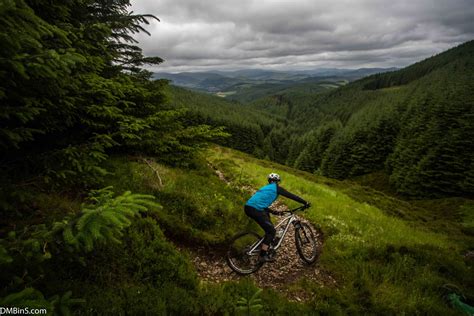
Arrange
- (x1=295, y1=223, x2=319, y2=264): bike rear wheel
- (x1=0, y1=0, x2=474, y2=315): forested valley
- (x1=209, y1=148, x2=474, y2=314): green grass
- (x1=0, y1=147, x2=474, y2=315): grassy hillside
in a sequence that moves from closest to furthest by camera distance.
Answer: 1. (x1=0, y1=0, x2=474, y2=315): forested valley
2. (x1=0, y1=147, x2=474, y2=315): grassy hillside
3. (x1=209, y1=148, x2=474, y2=314): green grass
4. (x1=295, y1=223, x2=319, y2=264): bike rear wheel

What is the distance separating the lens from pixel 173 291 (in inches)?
222

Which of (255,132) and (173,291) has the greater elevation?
(173,291)

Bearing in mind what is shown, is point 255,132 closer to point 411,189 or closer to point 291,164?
point 291,164

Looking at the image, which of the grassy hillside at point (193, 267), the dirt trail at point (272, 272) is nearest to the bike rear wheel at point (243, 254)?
the dirt trail at point (272, 272)

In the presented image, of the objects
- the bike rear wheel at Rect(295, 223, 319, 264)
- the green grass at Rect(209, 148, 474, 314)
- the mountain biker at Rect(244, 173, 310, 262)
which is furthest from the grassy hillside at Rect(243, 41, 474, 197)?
the mountain biker at Rect(244, 173, 310, 262)

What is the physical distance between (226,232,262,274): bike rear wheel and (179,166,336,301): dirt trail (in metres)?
0.22

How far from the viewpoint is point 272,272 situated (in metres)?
8.09

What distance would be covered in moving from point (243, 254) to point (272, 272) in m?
1.23

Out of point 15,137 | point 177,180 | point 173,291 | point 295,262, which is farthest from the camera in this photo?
point 177,180

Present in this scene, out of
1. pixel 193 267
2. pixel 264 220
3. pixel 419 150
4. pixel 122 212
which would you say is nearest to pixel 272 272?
pixel 264 220

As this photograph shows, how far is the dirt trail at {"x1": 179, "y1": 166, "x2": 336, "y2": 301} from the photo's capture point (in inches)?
286

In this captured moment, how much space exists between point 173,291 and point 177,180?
18.3ft

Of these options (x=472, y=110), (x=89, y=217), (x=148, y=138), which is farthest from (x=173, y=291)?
(x=472, y=110)

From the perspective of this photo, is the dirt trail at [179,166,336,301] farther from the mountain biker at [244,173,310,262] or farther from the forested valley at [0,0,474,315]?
the mountain biker at [244,173,310,262]
